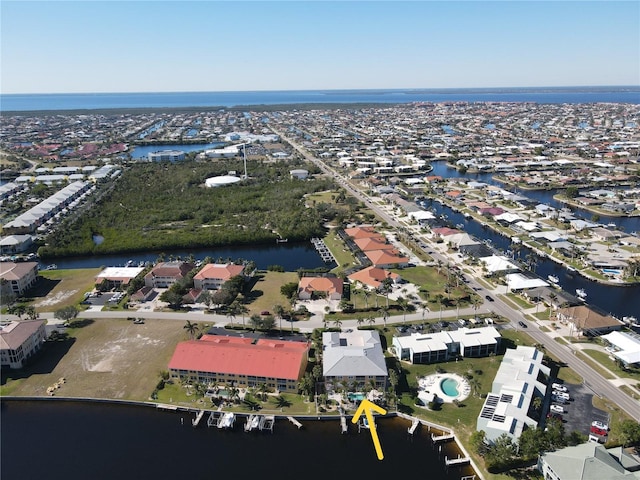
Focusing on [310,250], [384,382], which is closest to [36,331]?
[384,382]

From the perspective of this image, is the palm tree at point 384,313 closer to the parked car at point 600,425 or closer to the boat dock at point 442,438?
the boat dock at point 442,438

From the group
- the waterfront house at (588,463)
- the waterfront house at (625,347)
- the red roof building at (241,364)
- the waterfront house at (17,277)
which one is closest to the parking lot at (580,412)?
the waterfront house at (588,463)

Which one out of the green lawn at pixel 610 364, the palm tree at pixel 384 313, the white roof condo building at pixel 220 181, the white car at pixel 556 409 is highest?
the white roof condo building at pixel 220 181

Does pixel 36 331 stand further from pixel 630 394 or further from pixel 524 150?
pixel 524 150

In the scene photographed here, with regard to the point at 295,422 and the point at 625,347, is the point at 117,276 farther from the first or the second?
the point at 625,347

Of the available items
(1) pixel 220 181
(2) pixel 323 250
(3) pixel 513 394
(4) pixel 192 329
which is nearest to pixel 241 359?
(4) pixel 192 329

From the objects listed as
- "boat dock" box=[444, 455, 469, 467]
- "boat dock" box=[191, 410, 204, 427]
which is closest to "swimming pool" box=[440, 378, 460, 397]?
"boat dock" box=[444, 455, 469, 467]
